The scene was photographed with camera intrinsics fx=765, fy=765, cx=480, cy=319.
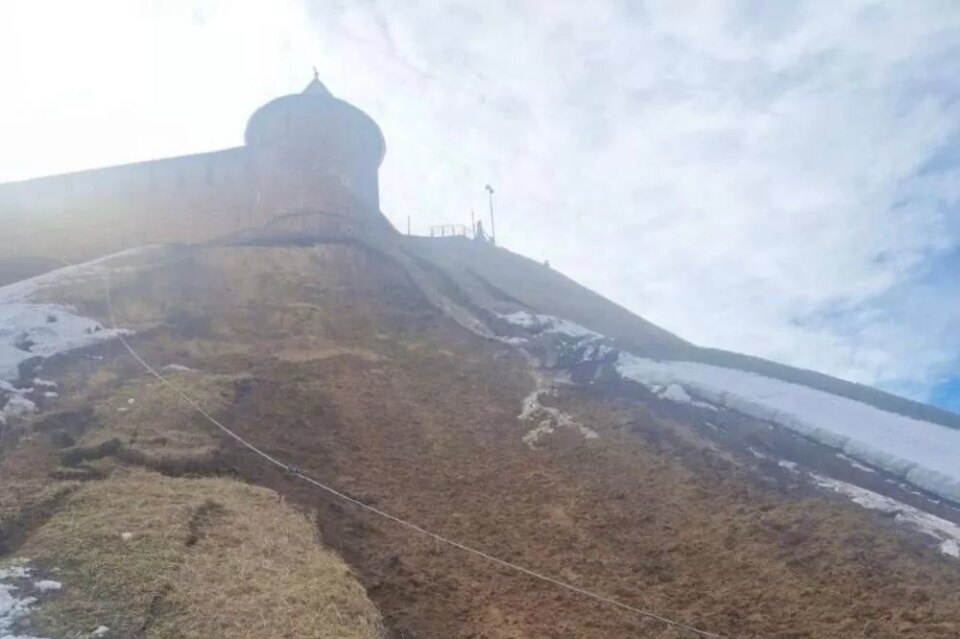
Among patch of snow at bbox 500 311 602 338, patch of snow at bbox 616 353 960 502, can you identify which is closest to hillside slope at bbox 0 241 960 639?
patch of snow at bbox 616 353 960 502

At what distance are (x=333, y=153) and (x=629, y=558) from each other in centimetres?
2472

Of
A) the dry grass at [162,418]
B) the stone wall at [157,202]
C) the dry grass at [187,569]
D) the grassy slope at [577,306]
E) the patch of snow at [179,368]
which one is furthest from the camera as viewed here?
the stone wall at [157,202]

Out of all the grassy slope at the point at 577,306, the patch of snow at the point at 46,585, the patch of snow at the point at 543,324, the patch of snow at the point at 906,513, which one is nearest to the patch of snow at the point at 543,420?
the patch of snow at the point at 906,513

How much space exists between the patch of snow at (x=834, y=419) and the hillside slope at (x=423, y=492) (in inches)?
14.7

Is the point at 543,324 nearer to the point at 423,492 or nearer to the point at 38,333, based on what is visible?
the point at 423,492

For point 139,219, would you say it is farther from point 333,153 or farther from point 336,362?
point 336,362

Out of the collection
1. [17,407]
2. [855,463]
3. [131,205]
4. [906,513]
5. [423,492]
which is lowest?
[423,492]

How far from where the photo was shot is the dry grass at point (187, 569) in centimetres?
680

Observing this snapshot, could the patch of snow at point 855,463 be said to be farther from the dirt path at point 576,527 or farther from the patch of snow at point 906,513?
the dirt path at point 576,527

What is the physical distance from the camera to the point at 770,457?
13.5m

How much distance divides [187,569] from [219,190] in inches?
1121

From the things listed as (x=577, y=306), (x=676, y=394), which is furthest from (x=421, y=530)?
(x=577, y=306)

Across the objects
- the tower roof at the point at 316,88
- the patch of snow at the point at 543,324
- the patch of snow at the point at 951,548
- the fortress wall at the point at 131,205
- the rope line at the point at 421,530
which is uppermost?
the tower roof at the point at 316,88

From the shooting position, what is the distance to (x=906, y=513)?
1098 centimetres
